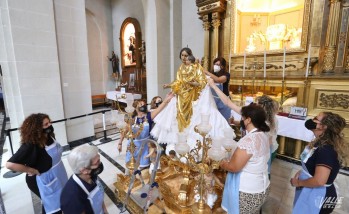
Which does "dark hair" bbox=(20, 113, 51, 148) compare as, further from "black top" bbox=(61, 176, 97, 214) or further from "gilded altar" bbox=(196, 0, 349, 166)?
"gilded altar" bbox=(196, 0, 349, 166)

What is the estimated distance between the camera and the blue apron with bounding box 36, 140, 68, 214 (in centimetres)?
192

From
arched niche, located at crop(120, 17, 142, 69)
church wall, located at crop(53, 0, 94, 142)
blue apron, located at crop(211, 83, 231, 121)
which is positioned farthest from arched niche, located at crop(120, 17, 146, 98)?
blue apron, located at crop(211, 83, 231, 121)

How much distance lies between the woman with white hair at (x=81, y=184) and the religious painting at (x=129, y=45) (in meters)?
8.14

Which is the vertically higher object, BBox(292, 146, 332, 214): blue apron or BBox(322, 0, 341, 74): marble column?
BBox(322, 0, 341, 74): marble column

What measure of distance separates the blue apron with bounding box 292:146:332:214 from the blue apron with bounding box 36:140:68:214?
242 centimetres

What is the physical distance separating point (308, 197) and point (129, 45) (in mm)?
9329

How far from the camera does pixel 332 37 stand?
329 cm

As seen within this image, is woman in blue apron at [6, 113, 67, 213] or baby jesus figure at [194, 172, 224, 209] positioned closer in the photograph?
woman in blue apron at [6, 113, 67, 213]

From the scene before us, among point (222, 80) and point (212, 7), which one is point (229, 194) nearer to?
point (222, 80)

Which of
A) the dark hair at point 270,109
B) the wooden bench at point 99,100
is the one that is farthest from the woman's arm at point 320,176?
the wooden bench at point 99,100

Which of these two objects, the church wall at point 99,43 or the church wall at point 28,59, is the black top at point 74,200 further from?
the church wall at point 99,43

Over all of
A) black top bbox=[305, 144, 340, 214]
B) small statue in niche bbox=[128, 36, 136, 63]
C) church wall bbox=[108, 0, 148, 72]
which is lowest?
black top bbox=[305, 144, 340, 214]

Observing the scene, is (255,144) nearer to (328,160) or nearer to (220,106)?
(328,160)

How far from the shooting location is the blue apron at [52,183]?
1.92m
